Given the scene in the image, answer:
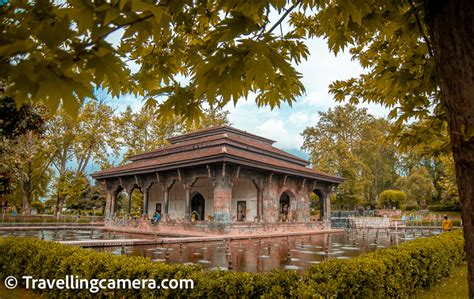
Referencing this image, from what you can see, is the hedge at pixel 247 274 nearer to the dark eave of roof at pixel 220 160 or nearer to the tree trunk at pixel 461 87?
the tree trunk at pixel 461 87

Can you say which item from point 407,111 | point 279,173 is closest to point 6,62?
point 407,111

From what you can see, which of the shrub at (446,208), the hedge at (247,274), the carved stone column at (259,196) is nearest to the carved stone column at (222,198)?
the carved stone column at (259,196)

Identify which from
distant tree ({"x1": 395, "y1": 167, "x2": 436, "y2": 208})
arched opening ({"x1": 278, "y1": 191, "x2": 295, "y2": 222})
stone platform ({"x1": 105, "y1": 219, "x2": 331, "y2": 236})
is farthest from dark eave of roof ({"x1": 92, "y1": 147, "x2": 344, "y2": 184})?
distant tree ({"x1": 395, "y1": 167, "x2": 436, "y2": 208})

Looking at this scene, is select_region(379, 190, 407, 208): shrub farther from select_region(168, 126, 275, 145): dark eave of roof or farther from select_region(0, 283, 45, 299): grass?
select_region(0, 283, 45, 299): grass

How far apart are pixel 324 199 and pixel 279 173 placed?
7.41m

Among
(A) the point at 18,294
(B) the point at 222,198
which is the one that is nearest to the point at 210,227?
(B) the point at 222,198

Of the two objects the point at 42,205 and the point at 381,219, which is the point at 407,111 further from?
the point at 42,205

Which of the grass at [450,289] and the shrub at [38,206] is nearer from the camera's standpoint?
the grass at [450,289]

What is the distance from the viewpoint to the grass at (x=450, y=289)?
5.97 meters

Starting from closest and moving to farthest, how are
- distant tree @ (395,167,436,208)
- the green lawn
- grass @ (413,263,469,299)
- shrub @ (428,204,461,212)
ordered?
1. the green lawn
2. grass @ (413,263,469,299)
3. shrub @ (428,204,461,212)
4. distant tree @ (395,167,436,208)

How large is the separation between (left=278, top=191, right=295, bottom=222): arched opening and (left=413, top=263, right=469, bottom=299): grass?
51.3ft

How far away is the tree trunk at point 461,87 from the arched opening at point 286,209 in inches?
855

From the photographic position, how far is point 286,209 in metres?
25.3

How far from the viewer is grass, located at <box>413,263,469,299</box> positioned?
5969mm
